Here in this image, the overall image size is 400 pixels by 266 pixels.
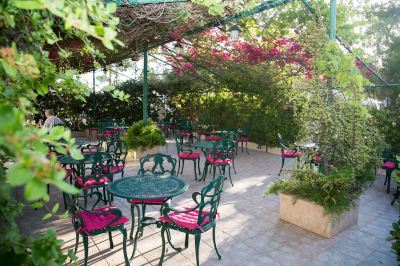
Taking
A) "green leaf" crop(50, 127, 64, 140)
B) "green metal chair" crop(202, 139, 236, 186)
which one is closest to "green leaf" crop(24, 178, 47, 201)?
"green leaf" crop(50, 127, 64, 140)

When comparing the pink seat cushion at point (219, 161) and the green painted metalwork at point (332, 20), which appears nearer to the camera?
the green painted metalwork at point (332, 20)

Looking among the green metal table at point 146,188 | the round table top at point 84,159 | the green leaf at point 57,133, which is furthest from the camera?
the round table top at point 84,159

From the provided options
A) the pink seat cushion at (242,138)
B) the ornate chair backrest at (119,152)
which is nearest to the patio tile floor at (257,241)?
the ornate chair backrest at (119,152)

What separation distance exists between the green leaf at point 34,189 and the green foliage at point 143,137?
24.5 feet

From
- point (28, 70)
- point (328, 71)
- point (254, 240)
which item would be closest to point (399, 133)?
point (328, 71)

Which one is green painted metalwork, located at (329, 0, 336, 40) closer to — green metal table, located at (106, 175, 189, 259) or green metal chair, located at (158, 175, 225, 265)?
green metal chair, located at (158, 175, 225, 265)

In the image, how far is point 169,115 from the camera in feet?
46.6

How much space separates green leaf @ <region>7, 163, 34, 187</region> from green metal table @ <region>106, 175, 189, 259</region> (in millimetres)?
2368

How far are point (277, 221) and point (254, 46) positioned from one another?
4676mm

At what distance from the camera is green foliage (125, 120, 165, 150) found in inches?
318

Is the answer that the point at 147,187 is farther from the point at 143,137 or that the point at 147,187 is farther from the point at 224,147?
the point at 143,137

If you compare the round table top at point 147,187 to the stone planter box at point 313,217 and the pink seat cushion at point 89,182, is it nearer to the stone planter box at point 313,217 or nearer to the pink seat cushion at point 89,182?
the pink seat cushion at point 89,182

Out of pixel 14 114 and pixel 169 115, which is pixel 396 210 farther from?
pixel 169 115

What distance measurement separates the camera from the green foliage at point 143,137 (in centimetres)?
807
